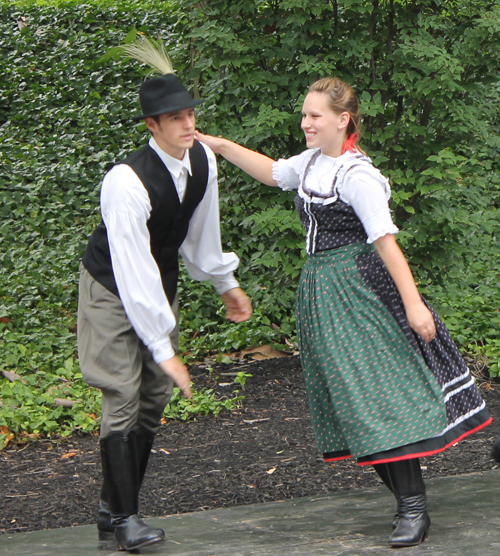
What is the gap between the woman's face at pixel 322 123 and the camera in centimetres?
321

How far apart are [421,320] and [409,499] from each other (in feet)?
2.17

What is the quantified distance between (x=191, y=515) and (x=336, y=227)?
1403 millimetres

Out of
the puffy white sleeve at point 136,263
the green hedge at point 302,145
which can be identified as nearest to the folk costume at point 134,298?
the puffy white sleeve at point 136,263

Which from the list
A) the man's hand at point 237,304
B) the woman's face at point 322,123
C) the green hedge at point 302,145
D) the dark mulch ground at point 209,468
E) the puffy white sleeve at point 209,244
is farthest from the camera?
the green hedge at point 302,145

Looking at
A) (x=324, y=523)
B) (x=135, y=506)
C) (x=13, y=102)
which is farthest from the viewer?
(x=13, y=102)

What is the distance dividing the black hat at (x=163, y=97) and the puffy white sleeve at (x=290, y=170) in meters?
0.55

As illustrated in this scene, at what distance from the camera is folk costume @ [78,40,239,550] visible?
301 centimetres

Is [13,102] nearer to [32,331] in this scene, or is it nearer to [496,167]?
→ [32,331]

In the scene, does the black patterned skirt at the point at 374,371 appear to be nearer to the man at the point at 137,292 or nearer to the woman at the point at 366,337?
the woman at the point at 366,337

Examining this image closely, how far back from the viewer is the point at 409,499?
3.08m

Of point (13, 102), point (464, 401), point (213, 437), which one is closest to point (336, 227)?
point (464, 401)

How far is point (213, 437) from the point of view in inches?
190

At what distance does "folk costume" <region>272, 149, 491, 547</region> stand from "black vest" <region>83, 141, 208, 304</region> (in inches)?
17.3

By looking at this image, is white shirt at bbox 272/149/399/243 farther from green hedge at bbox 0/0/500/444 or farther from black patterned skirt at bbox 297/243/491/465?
green hedge at bbox 0/0/500/444
